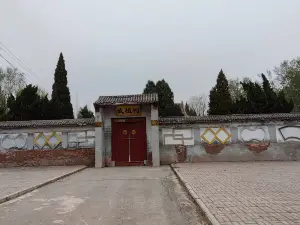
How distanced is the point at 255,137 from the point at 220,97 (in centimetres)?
1934

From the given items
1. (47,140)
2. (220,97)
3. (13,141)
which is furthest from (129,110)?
(220,97)

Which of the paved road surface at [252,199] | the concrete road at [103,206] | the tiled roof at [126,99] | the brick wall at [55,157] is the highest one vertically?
the tiled roof at [126,99]

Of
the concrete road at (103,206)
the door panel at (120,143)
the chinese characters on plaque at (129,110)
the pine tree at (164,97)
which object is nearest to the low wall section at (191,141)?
the door panel at (120,143)

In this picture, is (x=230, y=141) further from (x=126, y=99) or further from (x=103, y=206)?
(x=103, y=206)

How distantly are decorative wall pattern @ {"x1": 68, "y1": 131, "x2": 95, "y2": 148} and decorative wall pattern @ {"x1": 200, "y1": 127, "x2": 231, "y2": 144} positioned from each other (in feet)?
21.8

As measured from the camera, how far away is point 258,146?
1578 centimetres

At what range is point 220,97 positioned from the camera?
34750 millimetres

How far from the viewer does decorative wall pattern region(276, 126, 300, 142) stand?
15844 mm

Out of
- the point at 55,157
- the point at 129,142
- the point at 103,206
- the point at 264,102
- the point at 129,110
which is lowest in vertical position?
the point at 103,206

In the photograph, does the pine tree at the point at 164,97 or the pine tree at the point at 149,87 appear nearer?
the pine tree at the point at 164,97

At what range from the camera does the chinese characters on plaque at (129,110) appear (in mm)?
16062

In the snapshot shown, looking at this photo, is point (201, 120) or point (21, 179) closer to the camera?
point (21, 179)

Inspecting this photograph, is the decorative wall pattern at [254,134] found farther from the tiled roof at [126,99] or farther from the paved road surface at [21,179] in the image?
Result: the paved road surface at [21,179]

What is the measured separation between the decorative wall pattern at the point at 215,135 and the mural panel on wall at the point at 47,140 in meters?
8.74
